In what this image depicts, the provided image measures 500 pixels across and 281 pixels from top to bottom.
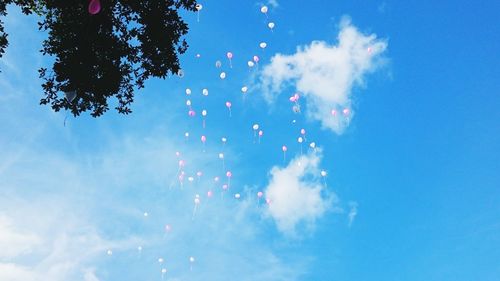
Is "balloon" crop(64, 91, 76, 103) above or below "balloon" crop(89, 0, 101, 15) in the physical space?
below

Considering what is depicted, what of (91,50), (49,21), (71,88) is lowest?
(71,88)

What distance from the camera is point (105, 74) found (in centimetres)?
884

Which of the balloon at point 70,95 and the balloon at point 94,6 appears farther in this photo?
the balloon at point 70,95

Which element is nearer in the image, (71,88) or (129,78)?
(71,88)

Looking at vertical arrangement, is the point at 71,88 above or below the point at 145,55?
below

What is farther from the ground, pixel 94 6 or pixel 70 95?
pixel 94 6

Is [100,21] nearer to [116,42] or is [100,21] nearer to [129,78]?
[116,42]

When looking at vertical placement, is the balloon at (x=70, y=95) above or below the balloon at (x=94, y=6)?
below

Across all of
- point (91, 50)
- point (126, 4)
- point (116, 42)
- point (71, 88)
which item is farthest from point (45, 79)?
point (126, 4)

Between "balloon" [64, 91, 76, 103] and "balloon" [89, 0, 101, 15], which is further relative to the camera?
"balloon" [64, 91, 76, 103]

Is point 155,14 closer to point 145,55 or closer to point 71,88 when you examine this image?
point 145,55

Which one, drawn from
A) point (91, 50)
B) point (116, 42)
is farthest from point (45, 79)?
point (116, 42)

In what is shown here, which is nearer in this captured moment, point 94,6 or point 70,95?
point 94,6

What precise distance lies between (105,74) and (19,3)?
237 centimetres
